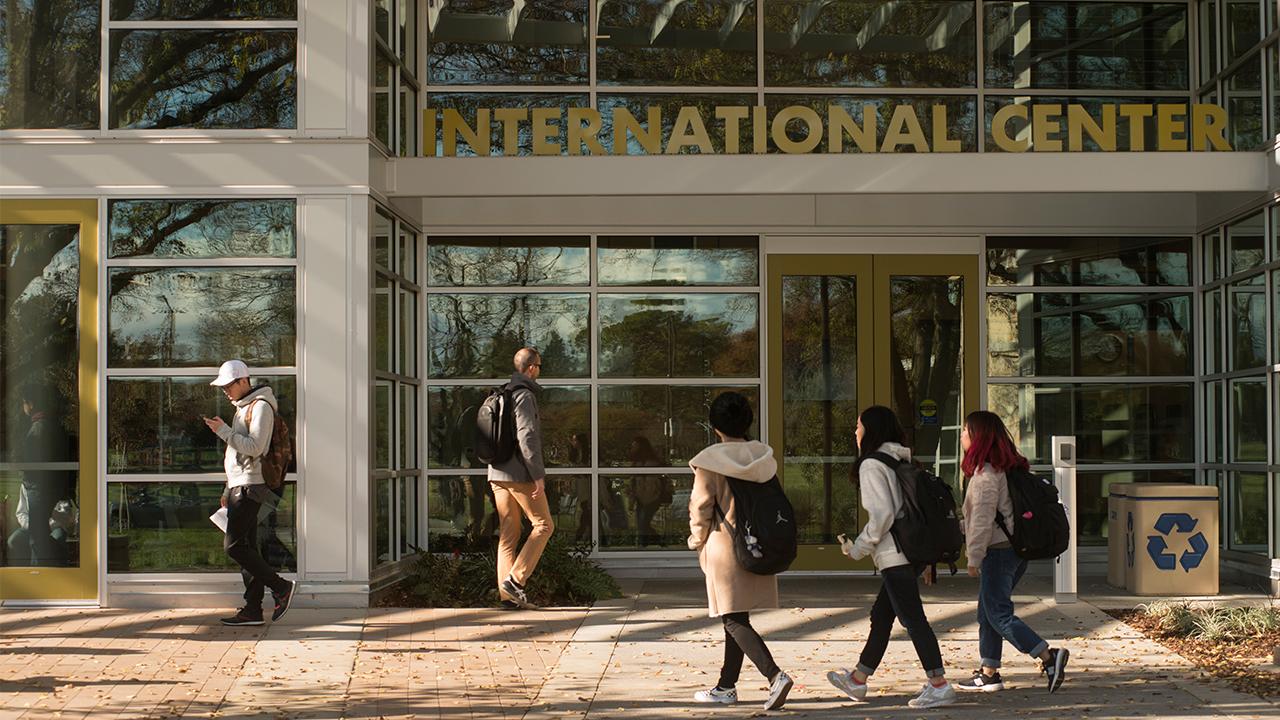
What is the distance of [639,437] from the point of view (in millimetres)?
13414

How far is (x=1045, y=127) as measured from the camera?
42.1 ft

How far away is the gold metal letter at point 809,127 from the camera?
12102 mm

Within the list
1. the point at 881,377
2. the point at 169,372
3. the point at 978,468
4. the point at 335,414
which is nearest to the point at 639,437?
the point at 881,377

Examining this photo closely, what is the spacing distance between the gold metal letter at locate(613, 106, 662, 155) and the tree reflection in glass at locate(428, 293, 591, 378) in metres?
1.74

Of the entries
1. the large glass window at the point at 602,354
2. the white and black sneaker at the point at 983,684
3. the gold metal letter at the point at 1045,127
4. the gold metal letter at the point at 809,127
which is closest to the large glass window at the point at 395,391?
the large glass window at the point at 602,354

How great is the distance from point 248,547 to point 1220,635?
629 centimetres

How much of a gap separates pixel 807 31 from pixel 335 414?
5610mm

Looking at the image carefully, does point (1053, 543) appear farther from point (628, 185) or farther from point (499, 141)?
point (499, 141)

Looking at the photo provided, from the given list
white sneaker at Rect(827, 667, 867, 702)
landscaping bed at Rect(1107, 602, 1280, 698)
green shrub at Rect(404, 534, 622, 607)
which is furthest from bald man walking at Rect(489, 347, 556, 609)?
landscaping bed at Rect(1107, 602, 1280, 698)

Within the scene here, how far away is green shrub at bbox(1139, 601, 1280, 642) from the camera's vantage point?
960 cm

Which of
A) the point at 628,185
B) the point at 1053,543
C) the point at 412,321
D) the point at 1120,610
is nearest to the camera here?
the point at 1053,543

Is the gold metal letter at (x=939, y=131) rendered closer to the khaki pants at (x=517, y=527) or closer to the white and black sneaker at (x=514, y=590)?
the khaki pants at (x=517, y=527)

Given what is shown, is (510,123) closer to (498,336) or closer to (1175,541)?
(498,336)

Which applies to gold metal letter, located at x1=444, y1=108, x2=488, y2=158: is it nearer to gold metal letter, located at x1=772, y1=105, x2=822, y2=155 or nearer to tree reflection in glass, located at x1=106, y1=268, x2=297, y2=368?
tree reflection in glass, located at x1=106, y1=268, x2=297, y2=368
